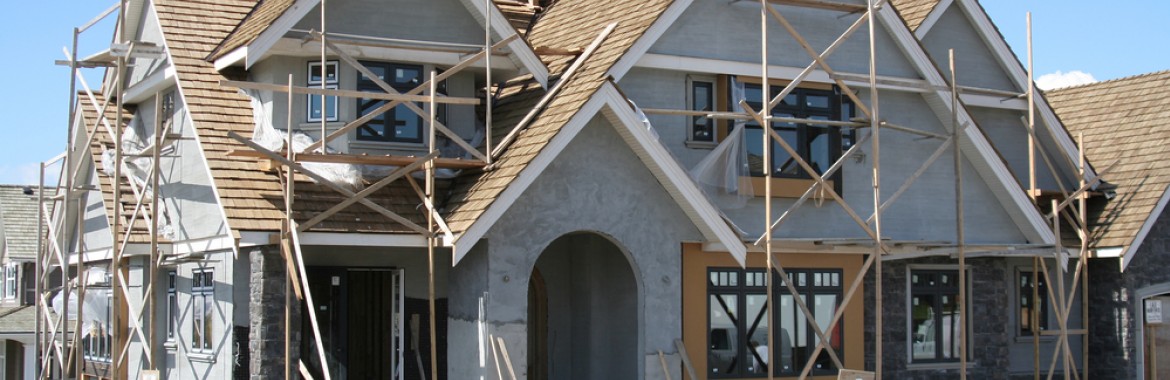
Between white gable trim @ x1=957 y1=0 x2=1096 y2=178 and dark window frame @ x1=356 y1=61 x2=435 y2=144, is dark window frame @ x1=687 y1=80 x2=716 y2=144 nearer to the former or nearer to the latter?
dark window frame @ x1=356 y1=61 x2=435 y2=144

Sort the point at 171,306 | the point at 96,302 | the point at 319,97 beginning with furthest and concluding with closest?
1. the point at 96,302
2. the point at 171,306
3. the point at 319,97

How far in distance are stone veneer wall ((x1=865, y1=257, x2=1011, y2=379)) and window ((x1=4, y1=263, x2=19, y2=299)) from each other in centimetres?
2412

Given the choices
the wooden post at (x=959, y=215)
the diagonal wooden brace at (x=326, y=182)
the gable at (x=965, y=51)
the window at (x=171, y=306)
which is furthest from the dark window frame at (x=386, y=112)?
the gable at (x=965, y=51)

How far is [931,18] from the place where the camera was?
80.2 feet

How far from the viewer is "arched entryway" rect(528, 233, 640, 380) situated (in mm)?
20328

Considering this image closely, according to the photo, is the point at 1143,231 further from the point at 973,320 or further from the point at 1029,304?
the point at 973,320

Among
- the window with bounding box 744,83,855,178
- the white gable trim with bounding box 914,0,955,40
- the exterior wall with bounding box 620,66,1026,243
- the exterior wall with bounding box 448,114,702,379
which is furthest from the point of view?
the white gable trim with bounding box 914,0,955,40

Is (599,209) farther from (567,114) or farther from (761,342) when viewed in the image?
(761,342)

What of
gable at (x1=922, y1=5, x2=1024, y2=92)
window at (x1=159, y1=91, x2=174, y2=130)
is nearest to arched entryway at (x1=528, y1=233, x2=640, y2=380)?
window at (x1=159, y1=91, x2=174, y2=130)

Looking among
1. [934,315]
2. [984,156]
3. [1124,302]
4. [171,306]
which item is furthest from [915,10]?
[171,306]

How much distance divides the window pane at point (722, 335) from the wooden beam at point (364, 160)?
405 cm

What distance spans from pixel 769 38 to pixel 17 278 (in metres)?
23.7

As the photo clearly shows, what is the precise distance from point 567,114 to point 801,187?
489cm

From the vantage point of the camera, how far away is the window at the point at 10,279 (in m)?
38.1
